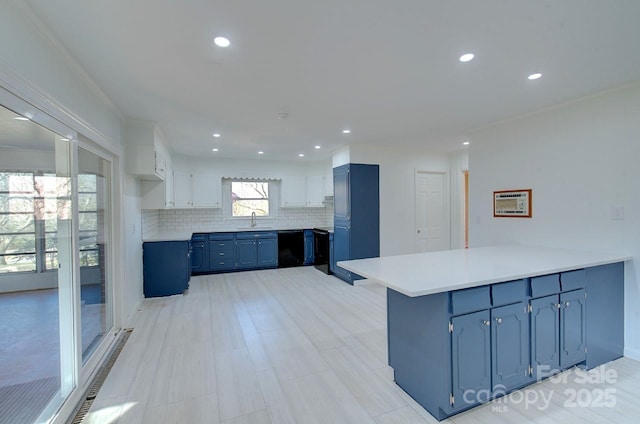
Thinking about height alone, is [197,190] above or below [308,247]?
above

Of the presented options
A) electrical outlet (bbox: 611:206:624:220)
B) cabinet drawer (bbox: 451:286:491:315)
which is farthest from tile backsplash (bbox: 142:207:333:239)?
electrical outlet (bbox: 611:206:624:220)

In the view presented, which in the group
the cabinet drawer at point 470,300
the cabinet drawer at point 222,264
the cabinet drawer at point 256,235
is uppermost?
the cabinet drawer at point 256,235

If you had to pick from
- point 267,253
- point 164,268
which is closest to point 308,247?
point 267,253

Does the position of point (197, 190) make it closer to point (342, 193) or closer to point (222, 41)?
point (342, 193)

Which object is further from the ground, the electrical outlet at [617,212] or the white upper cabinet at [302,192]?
the white upper cabinet at [302,192]

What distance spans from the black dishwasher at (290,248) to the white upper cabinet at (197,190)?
5.11 ft

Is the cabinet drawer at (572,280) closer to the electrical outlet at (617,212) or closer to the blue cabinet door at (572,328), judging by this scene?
the blue cabinet door at (572,328)

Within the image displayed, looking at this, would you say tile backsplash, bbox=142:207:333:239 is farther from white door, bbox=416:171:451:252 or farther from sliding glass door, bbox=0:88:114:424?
sliding glass door, bbox=0:88:114:424

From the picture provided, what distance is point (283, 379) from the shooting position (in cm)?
236

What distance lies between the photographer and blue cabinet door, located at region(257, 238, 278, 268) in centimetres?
625

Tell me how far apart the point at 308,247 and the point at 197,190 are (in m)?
2.68

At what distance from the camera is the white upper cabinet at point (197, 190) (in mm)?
5852

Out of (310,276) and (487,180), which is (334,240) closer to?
(310,276)

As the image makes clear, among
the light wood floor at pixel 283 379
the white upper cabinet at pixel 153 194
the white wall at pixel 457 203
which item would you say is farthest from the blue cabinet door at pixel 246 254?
the white wall at pixel 457 203
